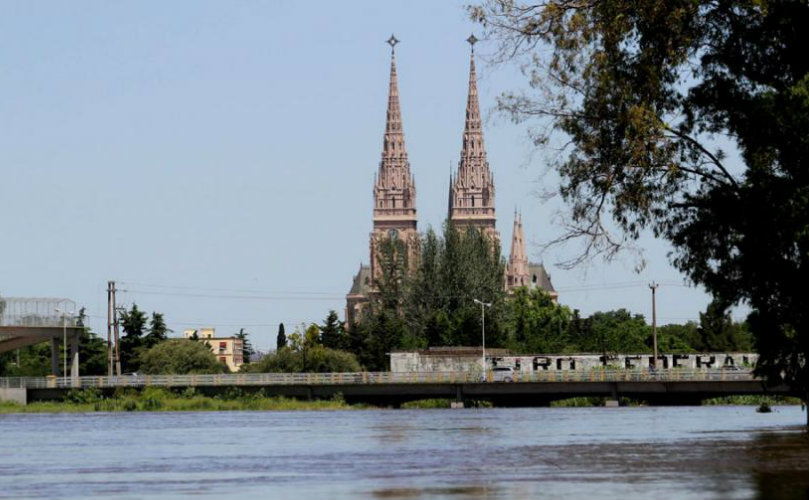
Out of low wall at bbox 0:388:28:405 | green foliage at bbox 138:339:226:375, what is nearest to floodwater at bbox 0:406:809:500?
low wall at bbox 0:388:28:405

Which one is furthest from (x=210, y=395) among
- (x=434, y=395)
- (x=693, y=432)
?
(x=693, y=432)

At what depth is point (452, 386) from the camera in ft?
368

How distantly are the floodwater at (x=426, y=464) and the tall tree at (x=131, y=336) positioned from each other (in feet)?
303

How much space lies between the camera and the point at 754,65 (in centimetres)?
4131

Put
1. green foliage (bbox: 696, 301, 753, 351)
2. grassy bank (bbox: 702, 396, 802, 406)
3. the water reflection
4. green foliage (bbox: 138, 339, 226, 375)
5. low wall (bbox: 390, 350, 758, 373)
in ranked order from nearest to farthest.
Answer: the water reflection
grassy bank (bbox: 702, 396, 802, 406)
low wall (bbox: 390, 350, 758, 373)
green foliage (bbox: 138, 339, 226, 375)
green foliage (bbox: 696, 301, 753, 351)

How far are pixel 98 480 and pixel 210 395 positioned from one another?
85065 millimetres

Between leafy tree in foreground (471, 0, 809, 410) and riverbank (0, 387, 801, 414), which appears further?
riverbank (0, 387, 801, 414)

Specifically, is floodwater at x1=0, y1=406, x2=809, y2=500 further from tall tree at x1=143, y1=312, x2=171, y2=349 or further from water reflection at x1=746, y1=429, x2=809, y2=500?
tall tree at x1=143, y1=312, x2=171, y2=349

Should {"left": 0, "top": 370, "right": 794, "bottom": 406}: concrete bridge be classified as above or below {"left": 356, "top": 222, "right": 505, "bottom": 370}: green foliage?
Result: below

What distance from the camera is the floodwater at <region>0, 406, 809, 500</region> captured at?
28.2 metres

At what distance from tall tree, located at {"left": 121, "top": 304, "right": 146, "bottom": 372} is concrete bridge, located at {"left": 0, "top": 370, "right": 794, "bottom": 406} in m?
29.7

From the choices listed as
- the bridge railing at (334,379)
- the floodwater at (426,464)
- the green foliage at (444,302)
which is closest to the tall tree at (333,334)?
the green foliage at (444,302)

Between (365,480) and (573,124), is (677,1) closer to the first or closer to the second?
(573,124)

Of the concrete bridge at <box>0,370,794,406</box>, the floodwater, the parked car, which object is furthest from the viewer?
the parked car
